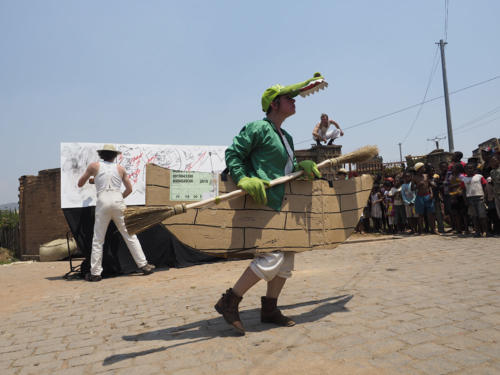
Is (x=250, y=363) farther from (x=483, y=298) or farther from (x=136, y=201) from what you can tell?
(x=136, y=201)

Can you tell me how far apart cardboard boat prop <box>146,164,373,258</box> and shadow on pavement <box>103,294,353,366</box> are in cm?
58

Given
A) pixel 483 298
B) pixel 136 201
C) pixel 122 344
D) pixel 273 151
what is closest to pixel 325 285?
pixel 483 298

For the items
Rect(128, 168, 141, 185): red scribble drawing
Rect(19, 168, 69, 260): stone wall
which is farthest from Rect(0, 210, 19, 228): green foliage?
Rect(128, 168, 141, 185): red scribble drawing

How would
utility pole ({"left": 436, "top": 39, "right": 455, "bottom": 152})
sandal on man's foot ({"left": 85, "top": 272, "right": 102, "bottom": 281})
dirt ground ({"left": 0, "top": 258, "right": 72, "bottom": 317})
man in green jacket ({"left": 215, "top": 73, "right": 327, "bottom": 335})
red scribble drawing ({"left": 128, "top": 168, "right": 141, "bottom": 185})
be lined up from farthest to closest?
1. utility pole ({"left": 436, "top": 39, "right": 455, "bottom": 152})
2. red scribble drawing ({"left": 128, "top": 168, "right": 141, "bottom": 185})
3. sandal on man's foot ({"left": 85, "top": 272, "right": 102, "bottom": 281})
4. dirt ground ({"left": 0, "top": 258, "right": 72, "bottom": 317})
5. man in green jacket ({"left": 215, "top": 73, "right": 327, "bottom": 335})

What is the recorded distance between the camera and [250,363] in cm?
209

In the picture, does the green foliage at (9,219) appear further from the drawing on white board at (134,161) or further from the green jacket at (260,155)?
the green jacket at (260,155)

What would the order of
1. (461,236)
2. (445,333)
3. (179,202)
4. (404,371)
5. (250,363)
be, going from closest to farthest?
1. (404,371)
2. (250,363)
3. (445,333)
4. (179,202)
5. (461,236)

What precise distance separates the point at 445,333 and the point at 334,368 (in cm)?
92

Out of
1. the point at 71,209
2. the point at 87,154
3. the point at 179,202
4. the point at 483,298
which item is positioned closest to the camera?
the point at 179,202

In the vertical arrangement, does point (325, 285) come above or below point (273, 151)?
below

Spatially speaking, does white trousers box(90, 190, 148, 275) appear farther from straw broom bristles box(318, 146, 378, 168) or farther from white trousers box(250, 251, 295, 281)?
straw broom bristles box(318, 146, 378, 168)

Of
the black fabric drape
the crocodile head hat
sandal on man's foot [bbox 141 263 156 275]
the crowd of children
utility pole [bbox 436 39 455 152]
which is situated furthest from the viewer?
utility pole [bbox 436 39 455 152]

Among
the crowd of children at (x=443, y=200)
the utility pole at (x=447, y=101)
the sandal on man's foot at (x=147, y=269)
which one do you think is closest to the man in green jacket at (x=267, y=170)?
the sandal on man's foot at (x=147, y=269)

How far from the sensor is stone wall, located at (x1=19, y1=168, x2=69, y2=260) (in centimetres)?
833
